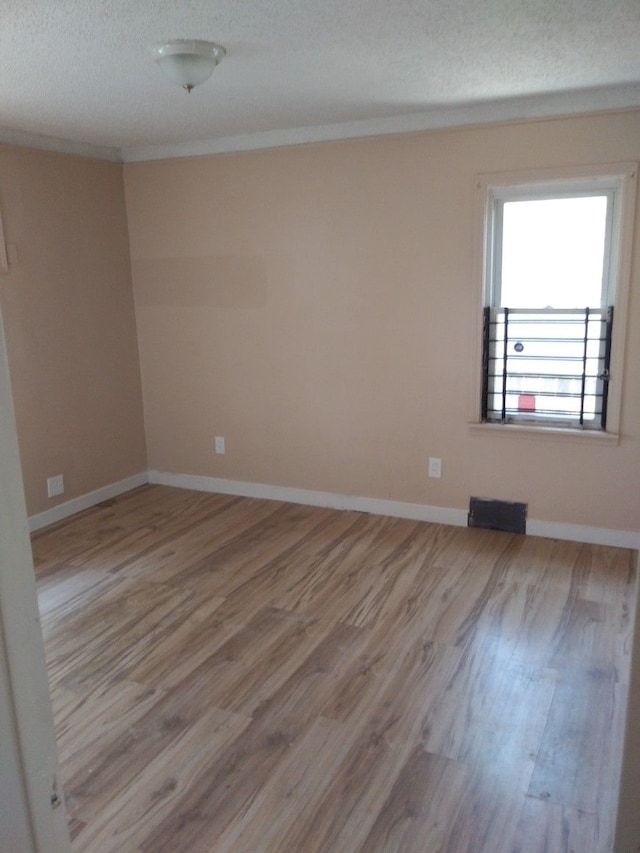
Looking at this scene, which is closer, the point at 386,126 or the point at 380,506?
the point at 386,126

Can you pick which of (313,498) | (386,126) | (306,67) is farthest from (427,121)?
(313,498)

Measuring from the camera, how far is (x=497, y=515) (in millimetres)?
3904

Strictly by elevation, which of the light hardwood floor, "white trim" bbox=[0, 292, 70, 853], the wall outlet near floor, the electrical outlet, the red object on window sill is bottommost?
the light hardwood floor

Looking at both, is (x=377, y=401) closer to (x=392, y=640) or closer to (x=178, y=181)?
(x=392, y=640)

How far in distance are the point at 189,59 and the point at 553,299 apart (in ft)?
7.35

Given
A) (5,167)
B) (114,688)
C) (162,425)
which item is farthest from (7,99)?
(114,688)

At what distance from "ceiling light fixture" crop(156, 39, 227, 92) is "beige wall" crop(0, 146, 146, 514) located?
1678 mm

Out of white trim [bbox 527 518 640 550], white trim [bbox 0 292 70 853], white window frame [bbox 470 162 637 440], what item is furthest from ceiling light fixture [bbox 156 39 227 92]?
white trim [bbox 527 518 640 550]

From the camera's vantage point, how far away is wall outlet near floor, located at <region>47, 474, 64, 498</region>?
13.7 ft

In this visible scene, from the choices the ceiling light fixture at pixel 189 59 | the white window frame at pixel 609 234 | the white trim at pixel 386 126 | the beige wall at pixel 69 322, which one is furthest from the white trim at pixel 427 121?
the ceiling light fixture at pixel 189 59

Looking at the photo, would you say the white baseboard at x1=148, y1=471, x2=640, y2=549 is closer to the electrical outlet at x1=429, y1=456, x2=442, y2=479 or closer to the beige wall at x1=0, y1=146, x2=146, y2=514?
the electrical outlet at x1=429, y1=456, x2=442, y2=479

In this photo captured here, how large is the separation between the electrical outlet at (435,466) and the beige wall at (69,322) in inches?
86.7

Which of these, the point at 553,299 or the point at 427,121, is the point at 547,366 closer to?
the point at 553,299

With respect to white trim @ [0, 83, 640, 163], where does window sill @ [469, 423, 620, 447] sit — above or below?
below
